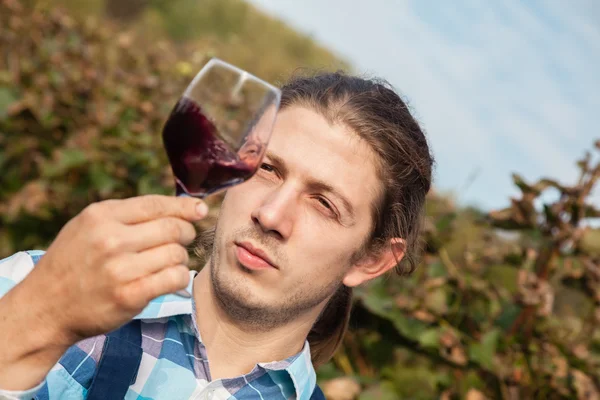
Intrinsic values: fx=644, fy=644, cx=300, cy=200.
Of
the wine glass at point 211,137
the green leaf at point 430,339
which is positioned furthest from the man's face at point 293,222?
the green leaf at point 430,339

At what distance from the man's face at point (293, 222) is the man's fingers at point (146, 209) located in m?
0.49

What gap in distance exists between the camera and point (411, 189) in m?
2.25

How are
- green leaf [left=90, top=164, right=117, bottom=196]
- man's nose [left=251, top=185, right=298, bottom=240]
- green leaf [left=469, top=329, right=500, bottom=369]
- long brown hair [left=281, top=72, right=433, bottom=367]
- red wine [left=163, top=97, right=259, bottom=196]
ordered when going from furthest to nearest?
1. green leaf [left=90, top=164, right=117, bottom=196]
2. green leaf [left=469, top=329, right=500, bottom=369]
3. long brown hair [left=281, top=72, right=433, bottom=367]
4. man's nose [left=251, top=185, right=298, bottom=240]
5. red wine [left=163, top=97, right=259, bottom=196]

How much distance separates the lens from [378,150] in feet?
6.56

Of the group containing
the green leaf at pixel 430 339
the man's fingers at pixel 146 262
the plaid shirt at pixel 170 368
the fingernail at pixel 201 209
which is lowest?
the green leaf at pixel 430 339

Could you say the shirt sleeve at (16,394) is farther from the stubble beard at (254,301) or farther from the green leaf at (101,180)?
the green leaf at (101,180)

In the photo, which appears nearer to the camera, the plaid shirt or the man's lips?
the plaid shirt

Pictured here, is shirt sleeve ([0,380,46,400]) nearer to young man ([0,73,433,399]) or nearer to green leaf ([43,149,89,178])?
young man ([0,73,433,399])

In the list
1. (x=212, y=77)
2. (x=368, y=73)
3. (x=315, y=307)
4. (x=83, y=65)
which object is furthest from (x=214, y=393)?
(x=83, y=65)

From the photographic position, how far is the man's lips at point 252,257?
165cm

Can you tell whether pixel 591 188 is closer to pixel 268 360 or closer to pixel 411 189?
A: pixel 411 189

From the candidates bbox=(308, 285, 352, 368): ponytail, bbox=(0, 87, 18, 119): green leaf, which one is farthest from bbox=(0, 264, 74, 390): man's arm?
bbox=(0, 87, 18, 119): green leaf

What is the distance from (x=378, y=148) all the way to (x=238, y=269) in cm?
62

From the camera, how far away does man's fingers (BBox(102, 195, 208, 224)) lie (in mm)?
1090
